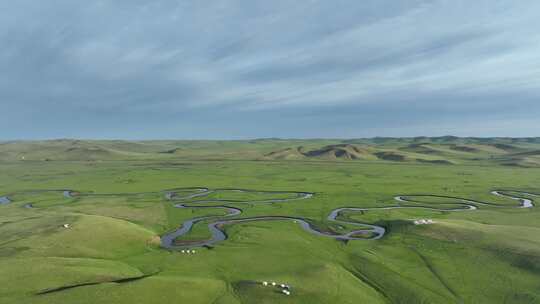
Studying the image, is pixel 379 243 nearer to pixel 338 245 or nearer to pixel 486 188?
pixel 338 245

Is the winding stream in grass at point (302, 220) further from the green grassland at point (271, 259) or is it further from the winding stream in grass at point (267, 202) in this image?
the green grassland at point (271, 259)

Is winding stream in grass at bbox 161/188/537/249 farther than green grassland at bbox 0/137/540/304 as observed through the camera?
Yes

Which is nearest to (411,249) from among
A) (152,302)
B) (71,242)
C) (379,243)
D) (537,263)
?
(379,243)

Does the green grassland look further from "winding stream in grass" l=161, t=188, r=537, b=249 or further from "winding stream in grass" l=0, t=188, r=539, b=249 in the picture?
"winding stream in grass" l=0, t=188, r=539, b=249

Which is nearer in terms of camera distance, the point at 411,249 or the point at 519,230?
the point at 411,249

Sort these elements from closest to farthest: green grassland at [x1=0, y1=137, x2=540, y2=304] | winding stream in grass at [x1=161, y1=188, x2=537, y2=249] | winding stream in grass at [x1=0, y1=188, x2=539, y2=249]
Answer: green grassland at [x1=0, y1=137, x2=540, y2=304] → winding stream in grass at [x1=161, y1=188, x2=537, y2=249] → winding stream in grass at [x1=0, y1=188, x2=539, y2=249]

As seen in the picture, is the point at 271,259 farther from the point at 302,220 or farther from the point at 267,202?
the point at 267,202

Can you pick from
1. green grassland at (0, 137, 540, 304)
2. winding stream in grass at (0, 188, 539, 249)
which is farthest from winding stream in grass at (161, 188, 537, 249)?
green grassland at (0, 137, 540, 304)

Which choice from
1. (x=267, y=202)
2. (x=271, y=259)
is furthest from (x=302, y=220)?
(x=271, y=259)

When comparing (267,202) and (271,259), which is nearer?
(271,259)

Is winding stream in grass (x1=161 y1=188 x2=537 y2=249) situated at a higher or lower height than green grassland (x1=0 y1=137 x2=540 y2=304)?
lower

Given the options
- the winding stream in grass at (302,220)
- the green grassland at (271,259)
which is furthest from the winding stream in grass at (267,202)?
the green grassland at (271,259)
